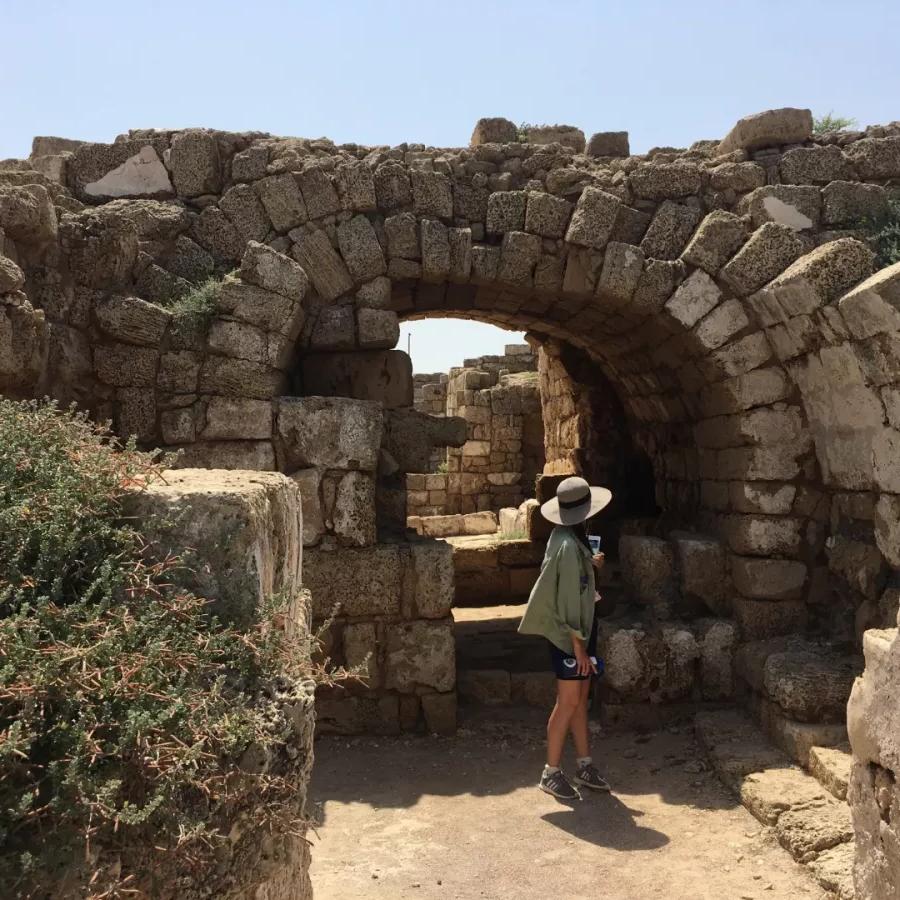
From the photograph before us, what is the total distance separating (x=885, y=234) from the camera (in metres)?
6.39

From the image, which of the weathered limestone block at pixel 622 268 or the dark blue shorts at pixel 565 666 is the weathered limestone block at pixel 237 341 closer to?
the weathered limestone block at pixel 622 268

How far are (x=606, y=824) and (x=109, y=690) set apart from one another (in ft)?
12.2

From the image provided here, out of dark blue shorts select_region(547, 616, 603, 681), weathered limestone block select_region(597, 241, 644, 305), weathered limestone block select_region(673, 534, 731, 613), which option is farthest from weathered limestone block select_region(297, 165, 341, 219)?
weathered limestone block select_region(673, 534, 731, 613)

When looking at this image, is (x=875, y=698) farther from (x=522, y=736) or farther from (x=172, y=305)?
(x=172, y=305)

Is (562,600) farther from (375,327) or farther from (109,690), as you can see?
(109,690)

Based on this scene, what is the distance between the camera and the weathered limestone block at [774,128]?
6.72 m

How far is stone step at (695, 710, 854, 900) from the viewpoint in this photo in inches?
168

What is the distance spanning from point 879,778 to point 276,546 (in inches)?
74.7

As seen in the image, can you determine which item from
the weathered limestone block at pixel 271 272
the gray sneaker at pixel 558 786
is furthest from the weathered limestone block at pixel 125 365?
the gray sneaker at pixel 558 786

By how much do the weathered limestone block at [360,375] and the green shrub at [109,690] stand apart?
4272 millimetres

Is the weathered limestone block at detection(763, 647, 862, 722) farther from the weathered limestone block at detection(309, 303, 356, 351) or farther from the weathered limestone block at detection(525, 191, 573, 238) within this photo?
the weathered limestone block at detection(309, 303, 356, 351)

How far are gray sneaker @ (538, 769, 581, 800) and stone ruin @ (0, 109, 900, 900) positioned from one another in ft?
3.76

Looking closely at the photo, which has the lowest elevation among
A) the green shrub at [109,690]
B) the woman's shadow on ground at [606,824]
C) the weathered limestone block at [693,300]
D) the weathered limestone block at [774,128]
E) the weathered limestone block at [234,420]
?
the woman's shadow on ground at [606,824]

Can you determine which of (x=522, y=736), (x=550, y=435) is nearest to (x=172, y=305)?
(x=522, y=736)
